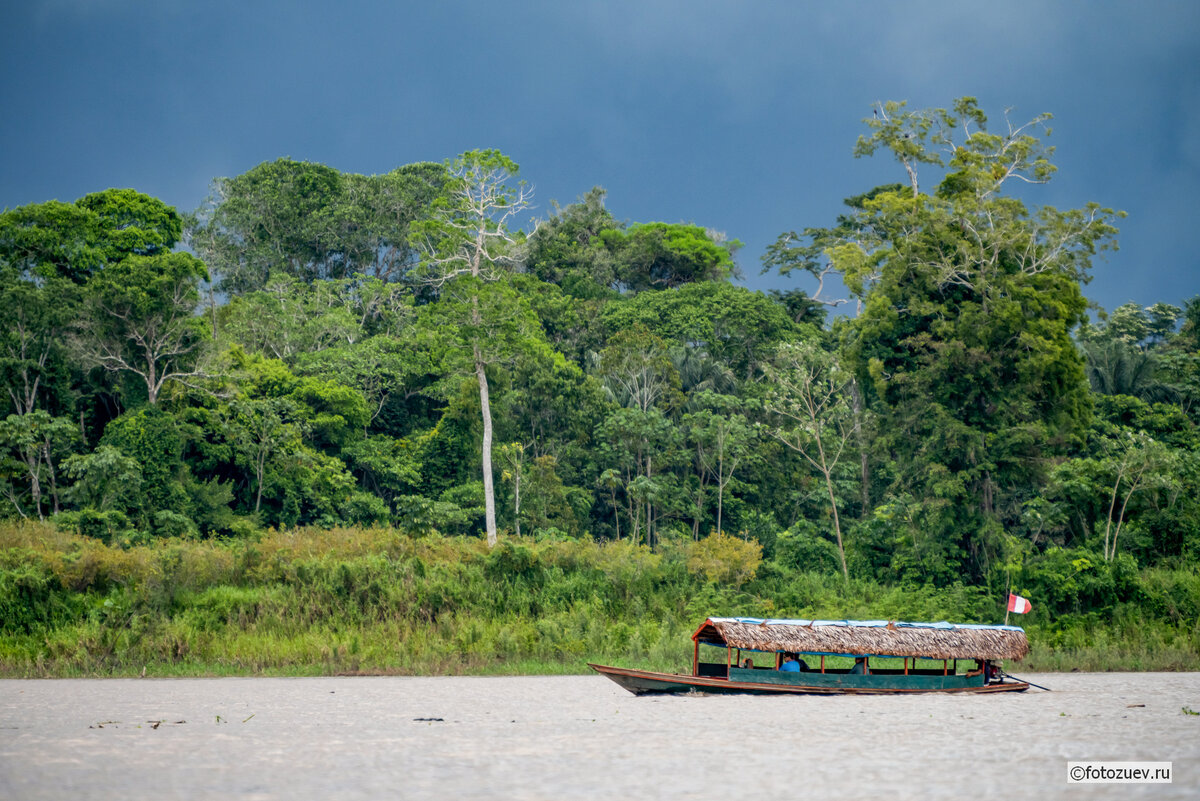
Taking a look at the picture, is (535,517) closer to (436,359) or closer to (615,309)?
(436,359)

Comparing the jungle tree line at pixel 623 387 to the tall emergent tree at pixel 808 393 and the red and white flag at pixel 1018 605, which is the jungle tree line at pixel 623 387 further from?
the red and white flag at pixel 1018 605

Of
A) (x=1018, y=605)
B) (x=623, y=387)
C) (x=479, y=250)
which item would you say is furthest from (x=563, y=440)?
(x=1018, y=605)

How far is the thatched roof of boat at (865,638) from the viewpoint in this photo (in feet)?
44.5

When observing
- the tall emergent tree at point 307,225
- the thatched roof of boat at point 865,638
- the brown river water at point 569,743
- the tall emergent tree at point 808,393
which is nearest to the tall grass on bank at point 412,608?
the brown river water at point 569,743

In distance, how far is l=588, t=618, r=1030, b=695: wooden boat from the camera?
13.5 m

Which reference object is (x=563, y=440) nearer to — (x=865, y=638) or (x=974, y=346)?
(x=974, y=346)

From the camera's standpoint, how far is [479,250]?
33156mm

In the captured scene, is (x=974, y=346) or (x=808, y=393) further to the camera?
(x=808, y=393)

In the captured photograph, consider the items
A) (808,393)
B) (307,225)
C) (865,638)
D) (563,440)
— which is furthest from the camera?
(307,225)

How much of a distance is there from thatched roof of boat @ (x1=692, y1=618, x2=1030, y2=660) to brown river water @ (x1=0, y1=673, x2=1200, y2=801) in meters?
0.69

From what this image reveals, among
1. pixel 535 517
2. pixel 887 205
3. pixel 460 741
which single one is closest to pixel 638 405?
pixel 535 517

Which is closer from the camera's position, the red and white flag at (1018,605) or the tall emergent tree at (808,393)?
the red and white flag at (1018,605)

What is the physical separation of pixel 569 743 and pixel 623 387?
3102cm

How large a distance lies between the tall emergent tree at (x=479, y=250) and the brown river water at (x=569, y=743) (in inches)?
715
